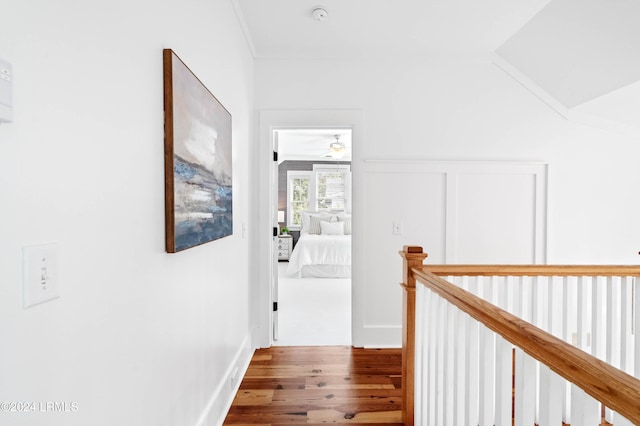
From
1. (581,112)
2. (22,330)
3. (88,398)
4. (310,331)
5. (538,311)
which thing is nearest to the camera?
(22,330)

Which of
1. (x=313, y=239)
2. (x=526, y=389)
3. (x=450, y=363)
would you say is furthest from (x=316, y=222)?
(x=526, y=389)

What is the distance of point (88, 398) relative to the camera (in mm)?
795

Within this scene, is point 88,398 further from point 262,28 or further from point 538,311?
point 262,28

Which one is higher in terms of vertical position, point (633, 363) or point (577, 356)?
point (577, 356)

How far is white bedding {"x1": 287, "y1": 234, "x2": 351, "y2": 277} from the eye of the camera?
546 cm

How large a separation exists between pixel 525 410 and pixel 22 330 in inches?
46.5

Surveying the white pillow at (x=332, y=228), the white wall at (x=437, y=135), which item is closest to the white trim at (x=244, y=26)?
the white wall at (x=437, y=135)

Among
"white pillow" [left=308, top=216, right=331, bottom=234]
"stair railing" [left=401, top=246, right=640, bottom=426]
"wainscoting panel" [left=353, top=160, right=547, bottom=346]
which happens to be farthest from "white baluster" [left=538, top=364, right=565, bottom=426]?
"white pillow" [left=308, top=216, right=331, bottom=234]

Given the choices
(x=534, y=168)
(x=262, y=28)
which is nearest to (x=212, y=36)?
(x=262, y=28)

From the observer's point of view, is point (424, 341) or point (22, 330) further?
point (424, 341)

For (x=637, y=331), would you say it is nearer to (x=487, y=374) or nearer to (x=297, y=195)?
(x=487, y=374)

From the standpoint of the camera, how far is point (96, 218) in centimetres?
82

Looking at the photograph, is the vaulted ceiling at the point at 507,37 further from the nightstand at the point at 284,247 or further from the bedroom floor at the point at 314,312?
the nightstand at the point at 284,247

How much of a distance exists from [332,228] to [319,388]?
474 centimetres
